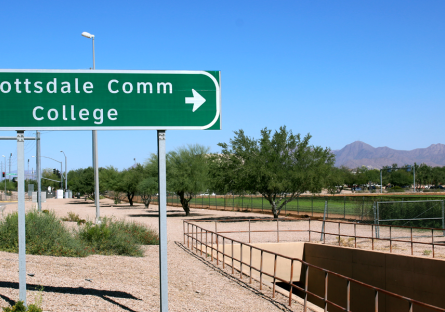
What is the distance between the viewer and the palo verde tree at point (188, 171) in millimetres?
36656

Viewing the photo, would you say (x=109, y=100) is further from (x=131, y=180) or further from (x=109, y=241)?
(x=131, y=180)

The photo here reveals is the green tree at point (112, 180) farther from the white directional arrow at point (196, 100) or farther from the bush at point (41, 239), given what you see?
the white directional arrow at point (196, 100)

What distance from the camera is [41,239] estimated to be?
12469mm

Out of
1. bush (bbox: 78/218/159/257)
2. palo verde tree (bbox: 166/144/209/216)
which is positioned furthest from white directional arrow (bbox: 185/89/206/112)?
palo verde tree (bbox: 166/144/209/216)

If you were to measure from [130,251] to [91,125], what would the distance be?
9.47m

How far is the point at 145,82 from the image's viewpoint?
221 inches

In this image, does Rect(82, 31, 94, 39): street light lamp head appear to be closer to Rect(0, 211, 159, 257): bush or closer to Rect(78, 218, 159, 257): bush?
Rect(0, 211, 159, 257): bush

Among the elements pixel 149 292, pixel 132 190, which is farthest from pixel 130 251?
pixel 132 190

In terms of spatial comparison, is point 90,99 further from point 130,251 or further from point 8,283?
point 130,251

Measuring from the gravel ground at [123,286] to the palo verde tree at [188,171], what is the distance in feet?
75.7

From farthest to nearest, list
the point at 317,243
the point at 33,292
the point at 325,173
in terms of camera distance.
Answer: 1. the point at 325,173
2. the point at 317,243
3. the point at 33,292

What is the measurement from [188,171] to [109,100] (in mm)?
31869

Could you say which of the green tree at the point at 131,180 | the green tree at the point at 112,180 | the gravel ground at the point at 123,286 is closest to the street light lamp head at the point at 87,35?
the gravel ground at the point at 123,286

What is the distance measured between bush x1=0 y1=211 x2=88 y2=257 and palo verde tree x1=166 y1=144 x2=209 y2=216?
22.9 metres
